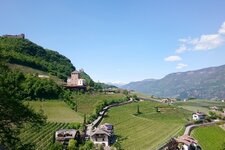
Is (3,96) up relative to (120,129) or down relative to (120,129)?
up

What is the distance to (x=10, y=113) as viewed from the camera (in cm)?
1855

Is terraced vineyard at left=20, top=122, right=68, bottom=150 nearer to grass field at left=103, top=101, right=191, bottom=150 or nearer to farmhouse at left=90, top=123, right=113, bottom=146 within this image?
farmhouse at left=90, top=123, right=113, bottom=146

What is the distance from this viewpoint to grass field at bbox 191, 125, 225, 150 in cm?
7634

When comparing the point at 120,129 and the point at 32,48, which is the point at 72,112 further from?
the point at 32,48

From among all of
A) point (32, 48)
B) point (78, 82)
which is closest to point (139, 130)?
point (78, 82)

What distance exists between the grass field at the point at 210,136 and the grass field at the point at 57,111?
28947 millimetres

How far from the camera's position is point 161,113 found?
11606 cm

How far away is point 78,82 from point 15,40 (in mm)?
68379

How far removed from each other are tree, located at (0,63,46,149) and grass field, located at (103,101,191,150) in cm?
5177

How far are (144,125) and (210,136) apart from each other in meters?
17.2

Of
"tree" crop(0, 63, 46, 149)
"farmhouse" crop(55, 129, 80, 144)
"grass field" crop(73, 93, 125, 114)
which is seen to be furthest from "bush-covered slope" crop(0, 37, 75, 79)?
"tree" crop(0, 63, 46, 149)

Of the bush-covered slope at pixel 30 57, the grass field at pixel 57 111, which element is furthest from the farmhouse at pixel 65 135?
the bush-covered slope at pixel 30 57

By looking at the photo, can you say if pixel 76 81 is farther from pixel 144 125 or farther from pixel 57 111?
pixel 144 125

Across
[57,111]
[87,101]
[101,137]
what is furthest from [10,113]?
[87,101]
